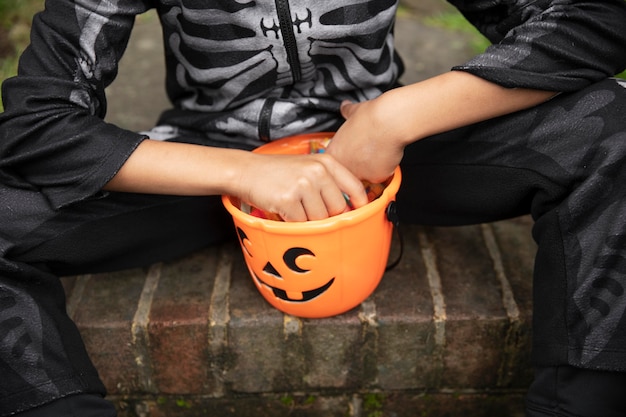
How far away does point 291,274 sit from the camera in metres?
1.08

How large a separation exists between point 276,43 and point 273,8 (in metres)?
0.06

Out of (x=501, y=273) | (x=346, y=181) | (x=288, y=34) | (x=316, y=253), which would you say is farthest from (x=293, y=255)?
(x=501, y=273)

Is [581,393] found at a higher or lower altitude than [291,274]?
lower

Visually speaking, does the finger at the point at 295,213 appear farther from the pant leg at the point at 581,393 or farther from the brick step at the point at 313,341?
the pant leg at the point at 581,393

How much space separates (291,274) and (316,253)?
0.06m

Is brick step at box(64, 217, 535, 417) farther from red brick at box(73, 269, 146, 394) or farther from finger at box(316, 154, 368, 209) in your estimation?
finger at box(316, 154, 368, 209)

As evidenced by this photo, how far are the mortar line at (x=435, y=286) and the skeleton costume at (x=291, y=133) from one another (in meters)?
0.11

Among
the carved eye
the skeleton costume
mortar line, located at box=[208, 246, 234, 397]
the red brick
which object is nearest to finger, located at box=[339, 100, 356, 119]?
the skeleton costume

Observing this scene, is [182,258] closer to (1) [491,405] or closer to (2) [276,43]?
(2) [276,43]

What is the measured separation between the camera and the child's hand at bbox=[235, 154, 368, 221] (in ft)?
3.29

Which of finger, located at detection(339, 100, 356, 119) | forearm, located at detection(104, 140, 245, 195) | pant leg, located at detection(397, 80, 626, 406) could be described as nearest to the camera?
pant leg, located at detection(397, 80, 626, 406)

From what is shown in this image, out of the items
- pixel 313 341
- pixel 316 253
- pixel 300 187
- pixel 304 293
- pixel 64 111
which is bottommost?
pixel 313 341

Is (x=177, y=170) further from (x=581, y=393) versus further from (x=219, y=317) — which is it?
(x=581, y=393)

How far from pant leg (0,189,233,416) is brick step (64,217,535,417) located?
0.09 metres
